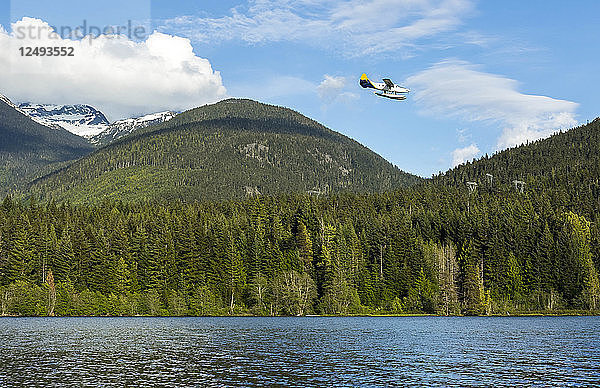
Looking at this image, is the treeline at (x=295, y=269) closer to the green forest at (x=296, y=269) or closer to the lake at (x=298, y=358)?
the green forest at (x=296, y=269)

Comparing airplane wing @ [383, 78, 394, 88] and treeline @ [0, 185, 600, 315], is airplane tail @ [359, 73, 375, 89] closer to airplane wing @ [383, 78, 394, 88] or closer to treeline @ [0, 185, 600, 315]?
airplane wing @ [383, 78, 394, 88]

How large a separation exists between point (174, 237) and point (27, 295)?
145ft

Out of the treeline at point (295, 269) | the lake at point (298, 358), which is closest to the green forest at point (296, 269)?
the treeline at point (295, 269)

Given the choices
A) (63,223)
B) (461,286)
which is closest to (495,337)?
(461,286)

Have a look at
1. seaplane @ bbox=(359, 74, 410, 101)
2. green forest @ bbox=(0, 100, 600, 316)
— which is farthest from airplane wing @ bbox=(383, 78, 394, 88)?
green forest @ bbox=(0, 100, 600, 316)

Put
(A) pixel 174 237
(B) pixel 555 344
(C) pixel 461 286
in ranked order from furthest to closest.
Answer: (A) pixel 174 237
(C) pixel 461 286
(B) pixel 555 344

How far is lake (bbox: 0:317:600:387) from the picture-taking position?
173 feet

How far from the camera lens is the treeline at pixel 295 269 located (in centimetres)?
16738

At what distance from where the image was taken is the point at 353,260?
184 m

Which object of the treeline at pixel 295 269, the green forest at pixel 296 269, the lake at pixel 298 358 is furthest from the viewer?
the treeline at pixel 295 269

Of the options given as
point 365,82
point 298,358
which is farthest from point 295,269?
point 298,358

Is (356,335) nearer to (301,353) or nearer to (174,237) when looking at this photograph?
(301,353)

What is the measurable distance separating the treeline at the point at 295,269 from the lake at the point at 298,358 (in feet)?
210

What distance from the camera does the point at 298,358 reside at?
67.3m
